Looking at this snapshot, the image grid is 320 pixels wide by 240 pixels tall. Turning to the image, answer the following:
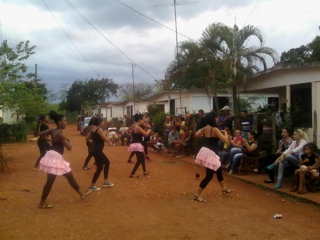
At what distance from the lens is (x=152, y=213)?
22.1ft

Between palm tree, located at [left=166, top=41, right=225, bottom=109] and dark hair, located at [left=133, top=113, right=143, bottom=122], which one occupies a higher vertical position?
palm tree, located at [left=166, top=41, right=225, bottom=109]

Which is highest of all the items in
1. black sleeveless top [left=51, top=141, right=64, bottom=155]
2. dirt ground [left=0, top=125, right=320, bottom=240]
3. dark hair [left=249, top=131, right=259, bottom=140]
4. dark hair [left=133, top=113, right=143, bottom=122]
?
dark hair [left=133, top=113, right=143, bottom=122]

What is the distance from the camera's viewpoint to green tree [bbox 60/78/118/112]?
193 feet

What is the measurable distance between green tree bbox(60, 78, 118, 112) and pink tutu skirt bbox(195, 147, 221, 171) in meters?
50.2

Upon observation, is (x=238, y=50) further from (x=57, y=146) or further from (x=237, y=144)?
(x=57, y=146)

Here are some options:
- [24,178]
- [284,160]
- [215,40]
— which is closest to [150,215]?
[284,160]

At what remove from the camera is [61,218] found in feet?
21.2

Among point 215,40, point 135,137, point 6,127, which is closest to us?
point 135,137

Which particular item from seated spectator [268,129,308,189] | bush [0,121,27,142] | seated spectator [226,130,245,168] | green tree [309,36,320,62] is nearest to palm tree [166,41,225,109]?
seated spectator [226,130,245,168]

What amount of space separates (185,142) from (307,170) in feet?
24.0

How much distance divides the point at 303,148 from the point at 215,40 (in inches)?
280

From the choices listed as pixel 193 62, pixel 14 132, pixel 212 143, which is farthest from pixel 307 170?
pixel 14 132

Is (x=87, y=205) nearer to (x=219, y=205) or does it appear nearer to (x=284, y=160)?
(x=219, y=205)

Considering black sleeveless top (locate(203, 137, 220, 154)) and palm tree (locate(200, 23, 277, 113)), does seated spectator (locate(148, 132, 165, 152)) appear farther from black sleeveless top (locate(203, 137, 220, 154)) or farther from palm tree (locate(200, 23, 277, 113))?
black sleeveless top (locate(203, 137, 220, 154))
